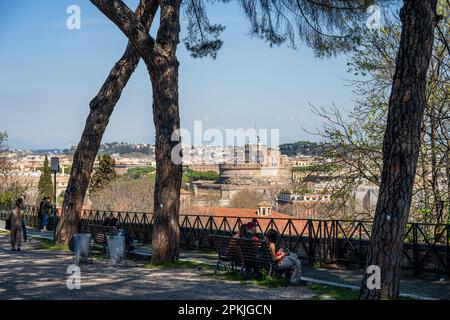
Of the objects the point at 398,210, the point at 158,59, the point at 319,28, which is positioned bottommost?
the point at 398,210

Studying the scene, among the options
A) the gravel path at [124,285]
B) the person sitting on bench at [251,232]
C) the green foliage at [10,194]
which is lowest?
the gravel path at [124,285]

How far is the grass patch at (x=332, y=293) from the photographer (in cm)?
931

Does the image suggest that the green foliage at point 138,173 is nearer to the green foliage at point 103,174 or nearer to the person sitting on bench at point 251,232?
the green foliage at point 103,174

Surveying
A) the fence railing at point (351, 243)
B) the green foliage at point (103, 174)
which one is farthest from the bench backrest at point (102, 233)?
the green foliage at point (103, 174)

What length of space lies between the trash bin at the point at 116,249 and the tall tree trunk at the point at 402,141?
6.31 m

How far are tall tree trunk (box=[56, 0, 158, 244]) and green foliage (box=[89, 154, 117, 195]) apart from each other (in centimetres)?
4532

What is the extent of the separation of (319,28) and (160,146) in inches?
192

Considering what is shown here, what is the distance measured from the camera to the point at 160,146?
44.3 feet

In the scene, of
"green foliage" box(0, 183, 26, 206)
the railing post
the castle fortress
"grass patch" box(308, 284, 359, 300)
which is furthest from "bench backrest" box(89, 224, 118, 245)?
the castle fortress

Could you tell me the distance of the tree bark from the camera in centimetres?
1340

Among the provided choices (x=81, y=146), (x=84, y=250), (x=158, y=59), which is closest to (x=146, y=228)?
(x=81, y=146)

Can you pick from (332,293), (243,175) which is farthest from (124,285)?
(243,175)

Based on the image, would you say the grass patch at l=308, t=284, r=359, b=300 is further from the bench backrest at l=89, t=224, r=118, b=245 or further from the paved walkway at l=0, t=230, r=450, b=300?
the bench backrest at l=89, t=224, r=118, b=245
